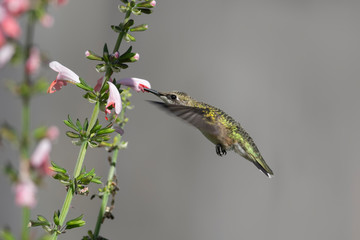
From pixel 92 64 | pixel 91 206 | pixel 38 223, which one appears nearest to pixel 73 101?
pixel 92 64

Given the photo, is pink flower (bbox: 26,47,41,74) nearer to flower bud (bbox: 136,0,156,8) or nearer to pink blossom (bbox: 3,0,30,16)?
pink blossom (bbox: 3,0,30,16)

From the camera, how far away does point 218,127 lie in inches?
76.5

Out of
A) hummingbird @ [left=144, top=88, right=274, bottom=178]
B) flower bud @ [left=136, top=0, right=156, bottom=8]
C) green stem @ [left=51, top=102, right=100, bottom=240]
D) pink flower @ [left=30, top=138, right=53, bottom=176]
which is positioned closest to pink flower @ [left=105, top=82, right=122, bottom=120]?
green stem @ [left=51, top=102, right=100, bottom=240]

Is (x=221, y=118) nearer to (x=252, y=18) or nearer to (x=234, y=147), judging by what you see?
(x=234, y=147)

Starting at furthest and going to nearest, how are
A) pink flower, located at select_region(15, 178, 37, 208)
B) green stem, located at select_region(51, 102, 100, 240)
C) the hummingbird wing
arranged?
1. the hummingbird wing
2. green stem, located at select_region(51, 102, 100, 240)
3. pink flower, located at select_region(15, 178, 37, 208)

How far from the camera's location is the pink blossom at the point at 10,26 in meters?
0.64

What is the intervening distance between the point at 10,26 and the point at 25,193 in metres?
0.22

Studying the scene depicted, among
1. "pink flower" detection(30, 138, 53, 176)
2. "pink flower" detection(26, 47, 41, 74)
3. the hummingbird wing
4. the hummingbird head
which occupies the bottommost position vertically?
"pink flower" detection(30, 138, 53, 176)

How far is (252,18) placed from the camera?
12.7ft

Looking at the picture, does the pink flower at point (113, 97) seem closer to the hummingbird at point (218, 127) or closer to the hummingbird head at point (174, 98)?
the hummingbird at point (218, 127)

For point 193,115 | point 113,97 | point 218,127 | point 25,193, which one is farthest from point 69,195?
point 218,127

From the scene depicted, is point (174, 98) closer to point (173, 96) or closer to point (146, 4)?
point (173, 96)

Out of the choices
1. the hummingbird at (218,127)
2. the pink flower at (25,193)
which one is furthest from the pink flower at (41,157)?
the hummingbird at (218,127)

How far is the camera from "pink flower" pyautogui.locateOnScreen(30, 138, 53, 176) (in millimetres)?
683
